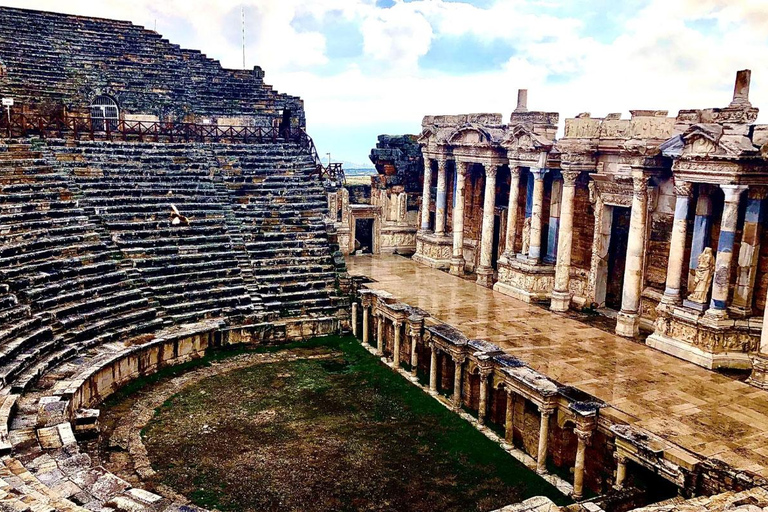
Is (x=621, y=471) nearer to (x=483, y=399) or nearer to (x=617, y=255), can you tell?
(x=483, y=399)

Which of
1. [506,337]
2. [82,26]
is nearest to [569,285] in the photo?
[506,337]

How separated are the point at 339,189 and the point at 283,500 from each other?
53.3 ft

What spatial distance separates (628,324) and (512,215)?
18.5 feet

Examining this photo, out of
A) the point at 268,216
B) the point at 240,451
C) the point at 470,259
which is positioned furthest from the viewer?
the point at 470,259

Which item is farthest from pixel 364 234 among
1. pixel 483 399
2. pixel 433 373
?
pixel 483 399

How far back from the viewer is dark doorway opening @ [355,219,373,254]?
2620 centimetres

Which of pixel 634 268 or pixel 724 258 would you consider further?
pixel 634 268

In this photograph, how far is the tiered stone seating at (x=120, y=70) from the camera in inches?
921

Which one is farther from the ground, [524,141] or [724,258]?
[524,141]

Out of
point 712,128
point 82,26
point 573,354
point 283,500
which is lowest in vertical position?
point 283,500

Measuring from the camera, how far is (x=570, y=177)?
1753cm

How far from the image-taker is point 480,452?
12.1 metres

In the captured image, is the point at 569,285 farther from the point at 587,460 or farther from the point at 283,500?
the point at 283,500

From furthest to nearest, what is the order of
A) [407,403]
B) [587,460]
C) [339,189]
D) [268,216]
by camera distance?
[339,189]
[268,216]
[407,403]
[587,460]
